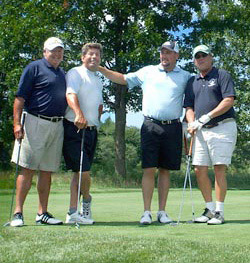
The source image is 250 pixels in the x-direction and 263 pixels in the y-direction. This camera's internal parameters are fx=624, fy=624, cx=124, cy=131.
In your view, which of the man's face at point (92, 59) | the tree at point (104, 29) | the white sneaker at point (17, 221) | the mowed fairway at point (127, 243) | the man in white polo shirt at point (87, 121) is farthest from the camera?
the tree at point (104, 29)

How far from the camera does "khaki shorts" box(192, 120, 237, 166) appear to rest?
6387 mm

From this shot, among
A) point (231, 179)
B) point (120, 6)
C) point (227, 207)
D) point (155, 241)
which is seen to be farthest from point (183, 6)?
point (155, 241)

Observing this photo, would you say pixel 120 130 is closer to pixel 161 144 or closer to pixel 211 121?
pixel 161 144

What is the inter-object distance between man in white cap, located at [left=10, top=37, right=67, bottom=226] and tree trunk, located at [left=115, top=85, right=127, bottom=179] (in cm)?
1921

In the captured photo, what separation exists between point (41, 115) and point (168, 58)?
4.80 feet

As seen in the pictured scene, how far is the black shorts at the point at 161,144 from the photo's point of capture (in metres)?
6.55

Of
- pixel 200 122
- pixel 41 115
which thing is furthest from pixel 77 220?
pixel 200 122

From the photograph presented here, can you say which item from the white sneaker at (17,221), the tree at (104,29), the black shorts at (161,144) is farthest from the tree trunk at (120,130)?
the white sneaker at (17,221)

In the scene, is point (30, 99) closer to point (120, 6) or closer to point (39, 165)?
point (39, 165)

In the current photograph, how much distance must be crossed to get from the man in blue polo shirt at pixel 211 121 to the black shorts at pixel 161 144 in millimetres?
202

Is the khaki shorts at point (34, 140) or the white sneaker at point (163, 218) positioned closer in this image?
the khaki shorts at point (34, 140)

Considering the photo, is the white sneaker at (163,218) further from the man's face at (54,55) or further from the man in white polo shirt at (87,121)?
the man's face at (54,55)

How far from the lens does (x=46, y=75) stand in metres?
6.20

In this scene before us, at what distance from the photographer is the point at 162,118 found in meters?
6.50
